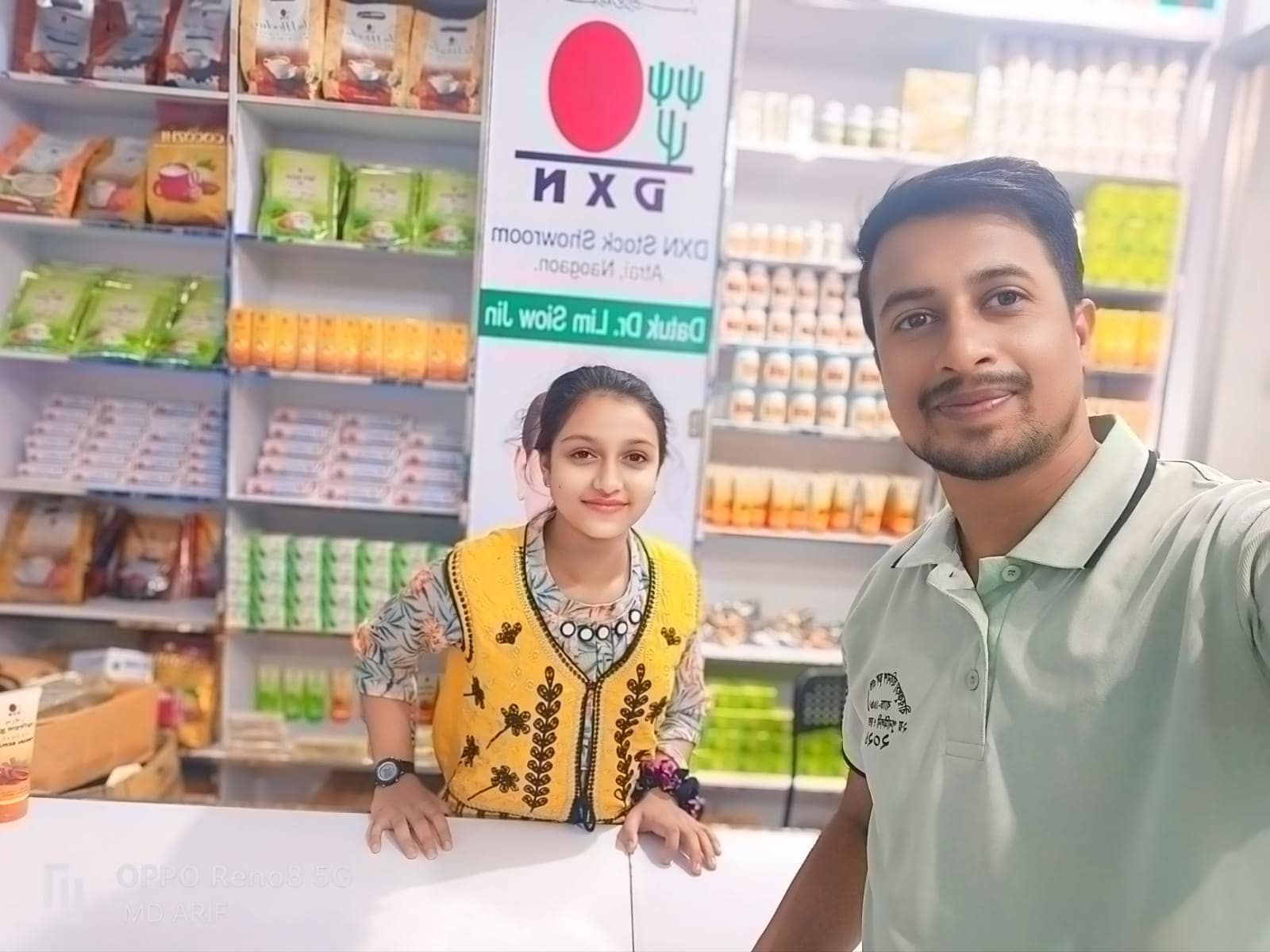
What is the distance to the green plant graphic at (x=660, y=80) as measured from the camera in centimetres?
279

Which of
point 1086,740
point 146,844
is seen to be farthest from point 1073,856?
point 146,844

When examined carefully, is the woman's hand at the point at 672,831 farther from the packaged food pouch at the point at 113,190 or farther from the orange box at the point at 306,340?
the packaged food pouch at the point at 113,190

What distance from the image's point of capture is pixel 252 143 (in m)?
2.97

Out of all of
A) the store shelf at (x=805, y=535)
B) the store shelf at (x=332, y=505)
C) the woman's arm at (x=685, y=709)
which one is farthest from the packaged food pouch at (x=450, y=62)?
the woman's arm at (x=685, y=709)

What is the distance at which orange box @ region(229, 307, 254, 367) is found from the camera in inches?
115

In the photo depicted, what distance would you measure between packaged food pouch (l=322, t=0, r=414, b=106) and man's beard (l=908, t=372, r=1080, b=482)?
265 centimetres

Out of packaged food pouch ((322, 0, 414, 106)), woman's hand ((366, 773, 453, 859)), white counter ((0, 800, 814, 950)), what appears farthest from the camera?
packaged food pouch ((322, 0, 414, 106))

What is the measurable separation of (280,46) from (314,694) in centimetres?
218

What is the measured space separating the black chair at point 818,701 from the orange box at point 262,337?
198cm

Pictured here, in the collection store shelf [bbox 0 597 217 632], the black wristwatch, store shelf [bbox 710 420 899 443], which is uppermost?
store shelf [bbox 710 420 899 443]

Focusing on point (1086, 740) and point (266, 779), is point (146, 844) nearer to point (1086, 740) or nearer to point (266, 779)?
point (1086, 740)

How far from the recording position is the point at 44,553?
10.4ft

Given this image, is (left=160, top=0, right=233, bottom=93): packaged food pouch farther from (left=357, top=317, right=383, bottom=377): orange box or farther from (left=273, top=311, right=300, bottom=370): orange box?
(left=357, top=317, right=383, bottom=377): orange box

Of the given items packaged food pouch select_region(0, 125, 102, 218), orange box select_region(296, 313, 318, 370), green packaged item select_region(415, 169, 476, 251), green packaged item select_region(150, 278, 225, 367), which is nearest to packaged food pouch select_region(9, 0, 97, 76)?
packaged food pouch select_region(0, 125, 102, 218)
